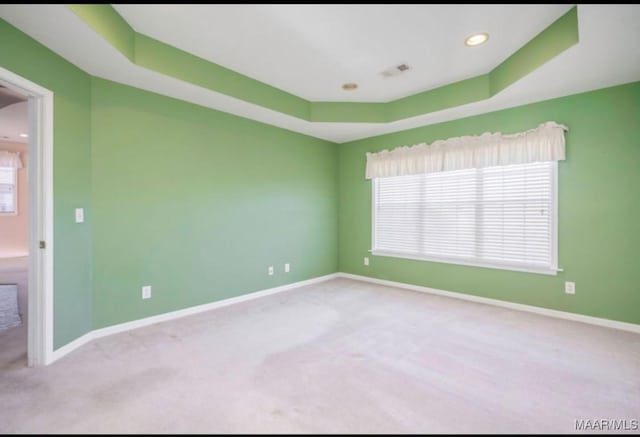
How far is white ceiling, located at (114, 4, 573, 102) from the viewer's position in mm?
2262

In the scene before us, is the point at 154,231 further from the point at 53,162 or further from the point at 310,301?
the point at 310,301

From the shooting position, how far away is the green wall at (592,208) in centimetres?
301

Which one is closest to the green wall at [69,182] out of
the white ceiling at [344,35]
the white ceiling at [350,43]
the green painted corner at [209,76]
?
the white ceiling at [350,43]

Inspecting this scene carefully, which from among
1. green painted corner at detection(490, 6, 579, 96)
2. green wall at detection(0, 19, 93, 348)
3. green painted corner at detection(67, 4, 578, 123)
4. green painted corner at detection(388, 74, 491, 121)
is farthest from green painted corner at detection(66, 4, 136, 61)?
green painted corner at detection(490, 6, 579, 96)

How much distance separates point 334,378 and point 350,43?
111 inches

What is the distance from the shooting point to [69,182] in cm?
258

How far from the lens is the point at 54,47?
231 cm

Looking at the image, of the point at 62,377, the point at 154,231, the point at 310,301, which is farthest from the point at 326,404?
the point at 154,231

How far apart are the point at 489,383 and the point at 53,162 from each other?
3709 mm

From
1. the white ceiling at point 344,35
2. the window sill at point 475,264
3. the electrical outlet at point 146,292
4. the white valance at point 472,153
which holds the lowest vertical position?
the electrical outlet at point 146,292

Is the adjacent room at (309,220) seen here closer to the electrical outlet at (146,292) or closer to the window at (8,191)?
the electrical outlet at (146,292)

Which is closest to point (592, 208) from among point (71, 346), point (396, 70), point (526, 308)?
point (526, 308)

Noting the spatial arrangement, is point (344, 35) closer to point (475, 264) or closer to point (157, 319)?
point (475, 264)

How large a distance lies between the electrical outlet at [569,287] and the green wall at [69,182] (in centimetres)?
494
